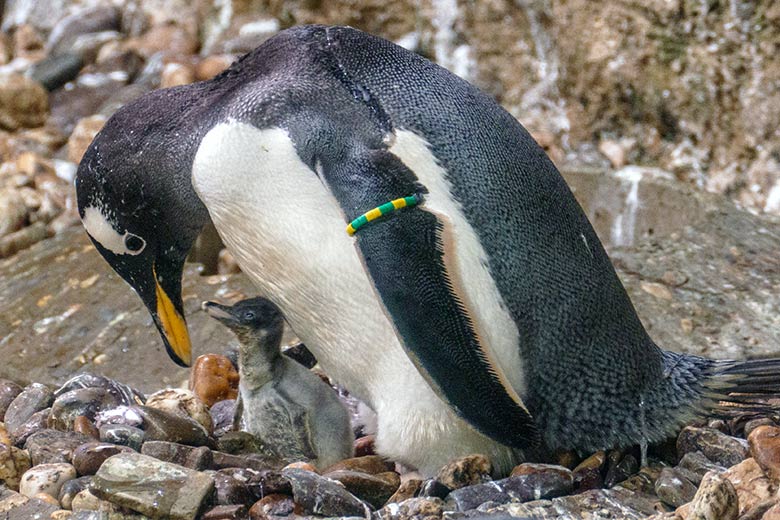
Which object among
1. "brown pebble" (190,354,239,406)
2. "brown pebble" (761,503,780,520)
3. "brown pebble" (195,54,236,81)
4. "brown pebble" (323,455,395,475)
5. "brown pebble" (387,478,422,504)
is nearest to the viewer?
"brown pebble" (761,503,780,520)

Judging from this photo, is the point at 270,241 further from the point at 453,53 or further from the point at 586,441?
the point at 453,53

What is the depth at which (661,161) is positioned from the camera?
17.3 ft

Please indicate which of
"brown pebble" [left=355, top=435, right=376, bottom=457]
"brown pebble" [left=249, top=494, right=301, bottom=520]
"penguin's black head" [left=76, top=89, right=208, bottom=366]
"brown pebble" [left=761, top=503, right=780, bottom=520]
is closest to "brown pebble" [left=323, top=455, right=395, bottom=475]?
"brown pebble" [left=355, top=435, right=376, bottom=457]

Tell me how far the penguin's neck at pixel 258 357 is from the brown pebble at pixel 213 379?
0.52 metres

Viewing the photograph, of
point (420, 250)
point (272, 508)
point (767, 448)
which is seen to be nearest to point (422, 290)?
point (420, 250)

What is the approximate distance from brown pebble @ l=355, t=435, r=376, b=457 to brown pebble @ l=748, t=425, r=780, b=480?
3.54 ft

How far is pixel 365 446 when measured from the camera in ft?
9.99

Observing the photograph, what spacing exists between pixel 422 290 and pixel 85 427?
1.13m

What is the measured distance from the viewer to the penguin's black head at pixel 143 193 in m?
2.72

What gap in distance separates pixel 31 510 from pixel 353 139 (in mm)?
1120

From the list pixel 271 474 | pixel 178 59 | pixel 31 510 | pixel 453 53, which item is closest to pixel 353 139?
pixel 271 474

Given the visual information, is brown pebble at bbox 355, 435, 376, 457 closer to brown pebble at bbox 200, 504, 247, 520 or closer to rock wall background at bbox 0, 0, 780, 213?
brown pebble at bbox 200, 504, 247, 520

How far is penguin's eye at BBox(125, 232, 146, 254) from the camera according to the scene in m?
2.87

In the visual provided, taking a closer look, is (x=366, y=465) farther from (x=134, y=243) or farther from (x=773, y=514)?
Answer: (x=773, y=514)
